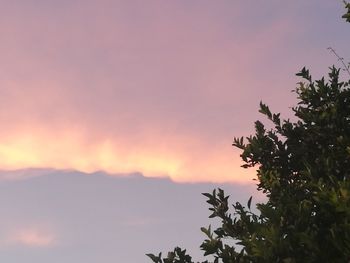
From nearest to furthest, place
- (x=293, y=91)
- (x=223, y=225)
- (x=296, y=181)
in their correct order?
(x=223, y=225)
(x=296, y=181)
(x=293, y=91)

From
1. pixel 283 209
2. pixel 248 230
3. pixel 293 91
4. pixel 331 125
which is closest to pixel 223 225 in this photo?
pixel 248 230

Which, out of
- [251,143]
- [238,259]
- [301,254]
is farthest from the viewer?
[251,143]

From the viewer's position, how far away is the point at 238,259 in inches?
337

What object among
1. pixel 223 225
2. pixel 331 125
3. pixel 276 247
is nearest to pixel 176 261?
pixel 223 225

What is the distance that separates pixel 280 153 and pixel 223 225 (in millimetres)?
2355

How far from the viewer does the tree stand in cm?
752

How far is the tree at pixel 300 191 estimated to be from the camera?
752cm

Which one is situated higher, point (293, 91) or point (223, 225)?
point (293, 91)

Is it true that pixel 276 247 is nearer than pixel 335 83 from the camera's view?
Yes

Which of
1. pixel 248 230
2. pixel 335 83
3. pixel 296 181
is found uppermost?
pixel 335 83

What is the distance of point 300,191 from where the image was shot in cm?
929

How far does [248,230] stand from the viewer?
28.8ft

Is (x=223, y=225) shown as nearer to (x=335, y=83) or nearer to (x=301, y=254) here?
(x=301, y=254)

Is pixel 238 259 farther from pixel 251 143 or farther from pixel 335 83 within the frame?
pixel 335 83
